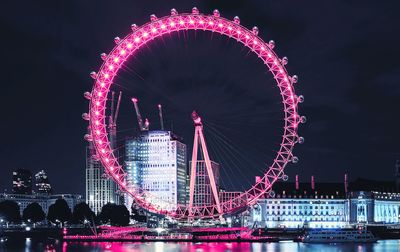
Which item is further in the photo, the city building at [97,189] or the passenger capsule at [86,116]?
the city building at [97,189]

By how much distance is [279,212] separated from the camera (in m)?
107

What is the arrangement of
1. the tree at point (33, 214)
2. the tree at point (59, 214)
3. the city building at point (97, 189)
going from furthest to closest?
the city building at point (97, 189) → the tree at point (33, 214) → the tree at point (59, 214)

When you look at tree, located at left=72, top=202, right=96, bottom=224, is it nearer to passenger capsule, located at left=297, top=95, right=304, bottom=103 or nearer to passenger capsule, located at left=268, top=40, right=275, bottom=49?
passenger capsule, located at left=297, top=95, right=304, bottom=103

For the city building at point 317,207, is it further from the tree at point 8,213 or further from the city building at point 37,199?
the city building at point 37,199

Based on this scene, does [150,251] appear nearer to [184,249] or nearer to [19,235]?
[184,249]

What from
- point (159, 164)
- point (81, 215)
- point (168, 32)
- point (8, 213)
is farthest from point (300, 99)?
point (159, 164)

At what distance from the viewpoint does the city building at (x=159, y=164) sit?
128 metres

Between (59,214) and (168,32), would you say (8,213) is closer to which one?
(59,214)

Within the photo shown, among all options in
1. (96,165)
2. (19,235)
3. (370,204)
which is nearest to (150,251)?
(19,235)

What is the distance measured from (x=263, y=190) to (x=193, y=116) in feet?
25.6

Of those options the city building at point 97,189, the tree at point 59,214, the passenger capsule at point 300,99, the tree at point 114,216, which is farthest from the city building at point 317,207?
the passenger capsule at point 300,99

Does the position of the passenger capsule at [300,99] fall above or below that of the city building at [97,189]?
above

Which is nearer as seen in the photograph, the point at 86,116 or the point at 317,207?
the point at 86,116

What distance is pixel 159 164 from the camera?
13012 centimetres
